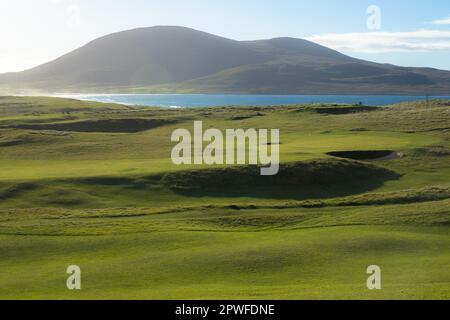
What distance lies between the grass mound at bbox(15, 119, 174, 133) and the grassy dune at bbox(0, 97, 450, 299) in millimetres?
16506

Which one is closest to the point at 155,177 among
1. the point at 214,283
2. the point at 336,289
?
the point at 214,283

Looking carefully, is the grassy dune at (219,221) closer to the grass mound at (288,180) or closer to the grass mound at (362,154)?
the grass mound at (288,180)

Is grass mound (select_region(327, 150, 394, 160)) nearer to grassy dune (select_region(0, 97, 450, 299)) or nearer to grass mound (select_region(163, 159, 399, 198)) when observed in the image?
grassy dune (select_region(0, 97, 450, 299))

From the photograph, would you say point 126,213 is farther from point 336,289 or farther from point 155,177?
point 336,289

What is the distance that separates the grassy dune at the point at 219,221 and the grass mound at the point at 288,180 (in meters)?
0.18

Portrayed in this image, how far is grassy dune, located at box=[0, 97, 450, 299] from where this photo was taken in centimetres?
2709

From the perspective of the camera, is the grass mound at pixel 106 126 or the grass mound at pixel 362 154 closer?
the grass mound at pixel 362 154

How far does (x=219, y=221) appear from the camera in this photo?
42.0 metres

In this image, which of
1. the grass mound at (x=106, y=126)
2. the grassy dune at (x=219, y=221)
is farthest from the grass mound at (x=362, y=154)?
the grass mound at (x=106, y=126)

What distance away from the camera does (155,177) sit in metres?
55.4

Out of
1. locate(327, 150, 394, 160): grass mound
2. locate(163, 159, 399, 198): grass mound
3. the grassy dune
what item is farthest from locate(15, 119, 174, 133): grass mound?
locate(163, 159, 399, 198): grass mound

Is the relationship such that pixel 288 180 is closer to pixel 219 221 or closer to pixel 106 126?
pixel 219 221

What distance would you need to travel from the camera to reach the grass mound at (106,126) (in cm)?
10112

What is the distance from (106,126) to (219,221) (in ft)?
220
